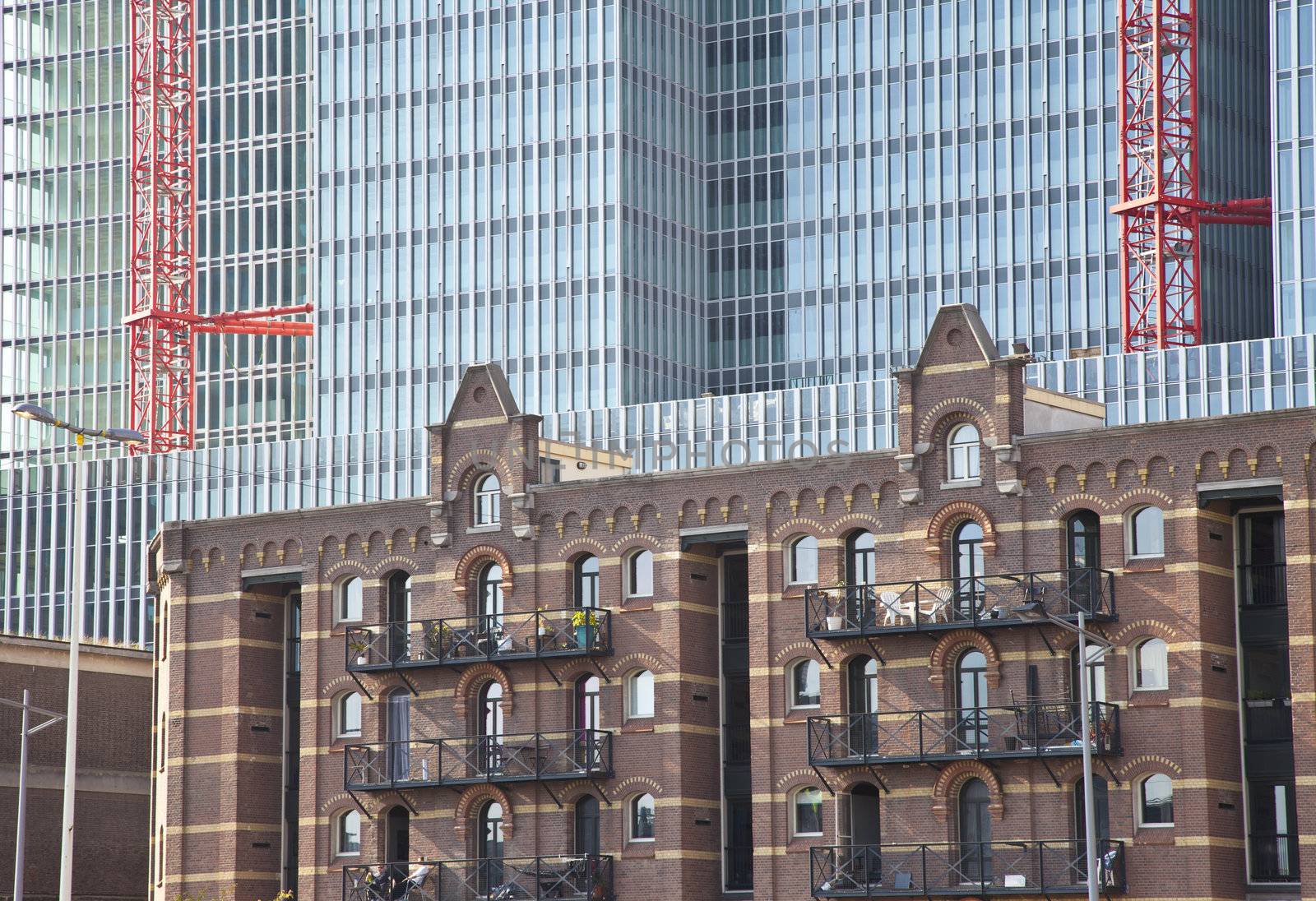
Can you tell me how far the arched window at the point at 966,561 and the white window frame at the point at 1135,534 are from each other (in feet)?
13.8

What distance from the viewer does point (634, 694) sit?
265 ft

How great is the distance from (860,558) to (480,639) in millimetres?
12169

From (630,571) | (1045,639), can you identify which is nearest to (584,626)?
(630,571)

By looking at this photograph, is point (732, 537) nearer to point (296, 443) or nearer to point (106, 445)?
point (296, 443)

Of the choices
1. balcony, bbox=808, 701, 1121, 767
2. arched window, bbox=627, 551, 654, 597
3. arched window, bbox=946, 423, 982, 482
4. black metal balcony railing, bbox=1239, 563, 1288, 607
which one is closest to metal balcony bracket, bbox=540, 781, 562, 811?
arched window, bbox=627, 551, 654, 597

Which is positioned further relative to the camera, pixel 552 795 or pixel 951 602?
pixel 552 795

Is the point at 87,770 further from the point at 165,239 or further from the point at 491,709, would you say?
the point at 165,239

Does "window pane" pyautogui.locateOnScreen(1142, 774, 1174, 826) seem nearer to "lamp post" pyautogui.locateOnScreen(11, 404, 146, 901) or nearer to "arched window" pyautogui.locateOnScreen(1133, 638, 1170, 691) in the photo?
"arched window" pyautogui.locateOnScreen(1133, 638, 1170, 691)

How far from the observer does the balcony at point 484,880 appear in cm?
7988

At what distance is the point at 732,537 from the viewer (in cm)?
7988

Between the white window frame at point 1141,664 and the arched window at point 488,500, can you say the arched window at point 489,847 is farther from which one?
the white window frame at point 1141,664

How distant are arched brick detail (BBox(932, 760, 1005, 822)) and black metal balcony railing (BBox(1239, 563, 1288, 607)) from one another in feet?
27.3

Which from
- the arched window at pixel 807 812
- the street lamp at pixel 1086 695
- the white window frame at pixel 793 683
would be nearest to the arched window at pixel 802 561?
the white window frame at pixel 793 683

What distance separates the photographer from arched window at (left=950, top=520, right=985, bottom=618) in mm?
75062
